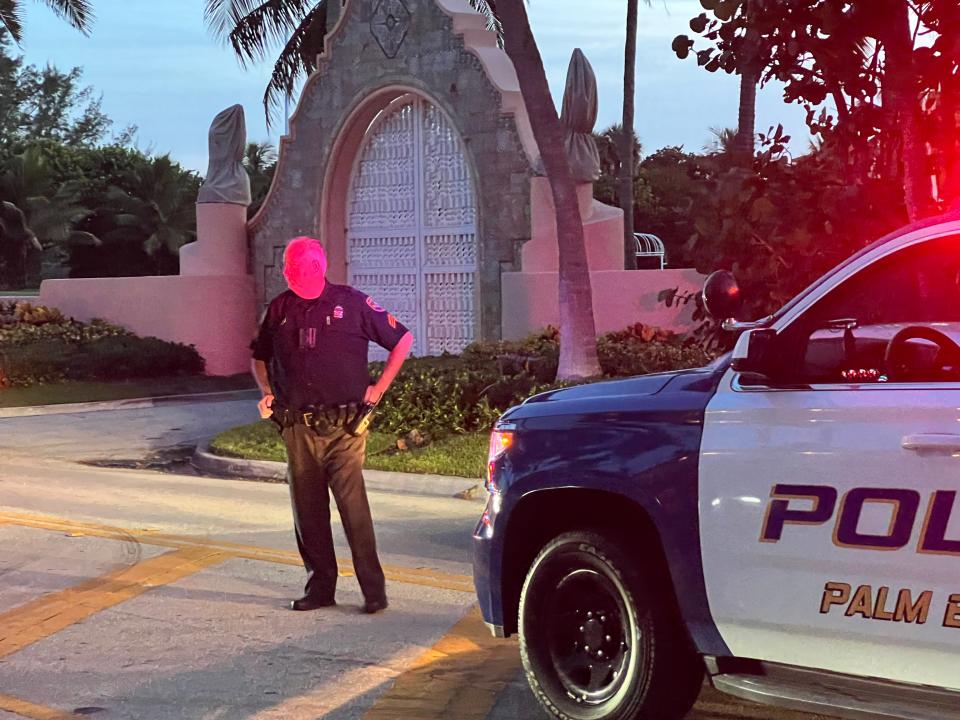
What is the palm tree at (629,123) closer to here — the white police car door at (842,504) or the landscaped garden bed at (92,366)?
the landscaped garden bed at (92,366)

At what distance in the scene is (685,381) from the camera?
15.8ft

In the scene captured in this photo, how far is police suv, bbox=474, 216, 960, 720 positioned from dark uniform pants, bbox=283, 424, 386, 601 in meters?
1.81

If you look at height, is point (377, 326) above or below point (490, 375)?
above

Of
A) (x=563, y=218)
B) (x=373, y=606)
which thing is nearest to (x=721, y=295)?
(x=373, y=606)

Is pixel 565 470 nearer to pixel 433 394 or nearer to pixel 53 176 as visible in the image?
pixel 433 394

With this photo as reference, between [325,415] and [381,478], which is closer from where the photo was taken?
[325,415]

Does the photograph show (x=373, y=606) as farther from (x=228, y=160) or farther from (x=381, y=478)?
(x=228, y=160)

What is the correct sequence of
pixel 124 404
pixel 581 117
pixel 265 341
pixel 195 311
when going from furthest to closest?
pixel 195 311
pixel 124 404
pixel 581 117
pixel 265 341

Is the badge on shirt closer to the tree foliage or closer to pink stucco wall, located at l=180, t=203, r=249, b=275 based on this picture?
the tree foliage

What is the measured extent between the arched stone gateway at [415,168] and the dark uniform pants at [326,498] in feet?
43.4

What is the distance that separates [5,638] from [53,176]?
47.6 m

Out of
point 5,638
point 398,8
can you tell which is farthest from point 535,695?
point 398,8

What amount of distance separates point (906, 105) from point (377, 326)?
17.0 feet

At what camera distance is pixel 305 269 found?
684 cm
